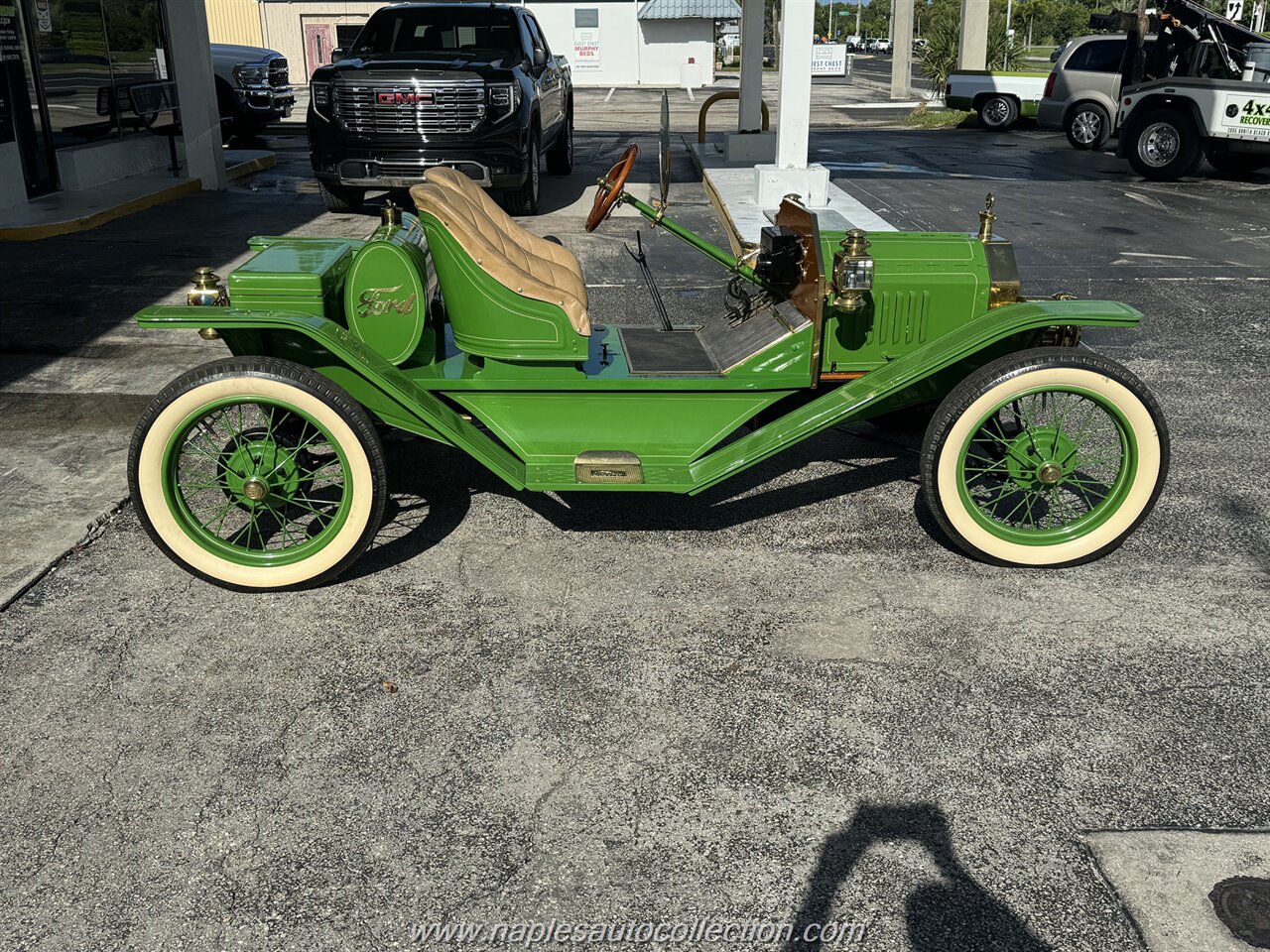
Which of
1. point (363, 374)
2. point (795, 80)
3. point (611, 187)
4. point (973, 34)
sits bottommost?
point (363, 374)

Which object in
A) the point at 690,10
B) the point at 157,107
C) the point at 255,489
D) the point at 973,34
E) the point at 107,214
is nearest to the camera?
the point at 255,489

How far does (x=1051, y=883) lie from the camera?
279 centimetres

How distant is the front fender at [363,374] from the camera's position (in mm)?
4062

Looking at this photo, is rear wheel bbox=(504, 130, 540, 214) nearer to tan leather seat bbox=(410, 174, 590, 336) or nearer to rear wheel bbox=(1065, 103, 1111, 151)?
tan leather seat bbox=(410, 174, 590, 336)

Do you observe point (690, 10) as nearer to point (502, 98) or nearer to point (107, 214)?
point (502, 98)

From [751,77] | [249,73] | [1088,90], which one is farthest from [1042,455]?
[1088,90]

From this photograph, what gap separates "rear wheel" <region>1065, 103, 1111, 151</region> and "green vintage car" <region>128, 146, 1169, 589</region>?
15.9m

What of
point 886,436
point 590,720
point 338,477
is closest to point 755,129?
point 886,436

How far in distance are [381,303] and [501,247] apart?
567 millimetres

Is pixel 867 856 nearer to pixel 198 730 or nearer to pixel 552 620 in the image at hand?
pixel 552 620

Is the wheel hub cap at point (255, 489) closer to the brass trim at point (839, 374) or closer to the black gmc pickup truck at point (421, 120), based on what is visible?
the brass trim at point (839, 374)

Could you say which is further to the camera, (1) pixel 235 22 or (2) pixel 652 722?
(1) pixel 235 22

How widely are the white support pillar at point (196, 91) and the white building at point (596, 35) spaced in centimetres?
3011

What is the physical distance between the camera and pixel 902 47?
33.3 metres
